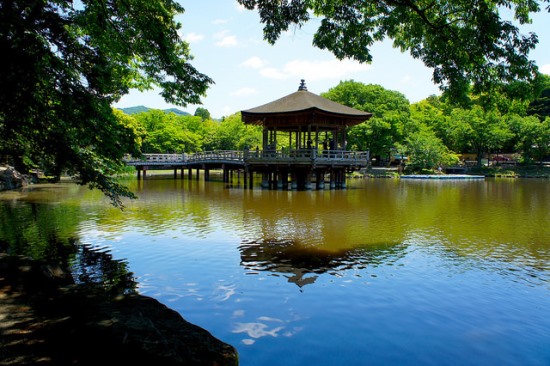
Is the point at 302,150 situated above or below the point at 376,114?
below

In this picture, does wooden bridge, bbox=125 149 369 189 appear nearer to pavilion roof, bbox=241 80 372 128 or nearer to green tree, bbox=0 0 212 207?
pavilion roof, bbox=241 80 372 128

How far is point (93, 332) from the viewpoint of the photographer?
382 centimetres

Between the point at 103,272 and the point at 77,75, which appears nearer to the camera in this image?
the point at 103,272

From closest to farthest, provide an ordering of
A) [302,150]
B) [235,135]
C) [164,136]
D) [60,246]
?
[60,246] < [302,150] < [164,136] < [235,135]

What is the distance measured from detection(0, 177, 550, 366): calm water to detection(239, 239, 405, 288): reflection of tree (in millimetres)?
44

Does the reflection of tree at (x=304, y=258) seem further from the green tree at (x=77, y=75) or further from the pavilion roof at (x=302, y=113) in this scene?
the pavilion roof at (x=302, y=113)

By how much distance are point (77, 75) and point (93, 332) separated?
653cm

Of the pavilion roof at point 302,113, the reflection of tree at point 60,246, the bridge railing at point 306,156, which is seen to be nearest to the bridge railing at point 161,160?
the pavilion roof at point 302,113

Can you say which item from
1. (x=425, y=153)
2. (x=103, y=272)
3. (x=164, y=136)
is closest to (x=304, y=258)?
(x=103, y=272)

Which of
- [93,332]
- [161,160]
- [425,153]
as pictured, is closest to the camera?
[93,332]

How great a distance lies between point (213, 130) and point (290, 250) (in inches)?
2342

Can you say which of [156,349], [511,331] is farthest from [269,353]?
[511,331]

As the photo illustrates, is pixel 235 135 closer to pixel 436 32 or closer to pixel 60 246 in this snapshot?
pixel 60 246

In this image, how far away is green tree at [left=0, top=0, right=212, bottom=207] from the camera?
6.47m
